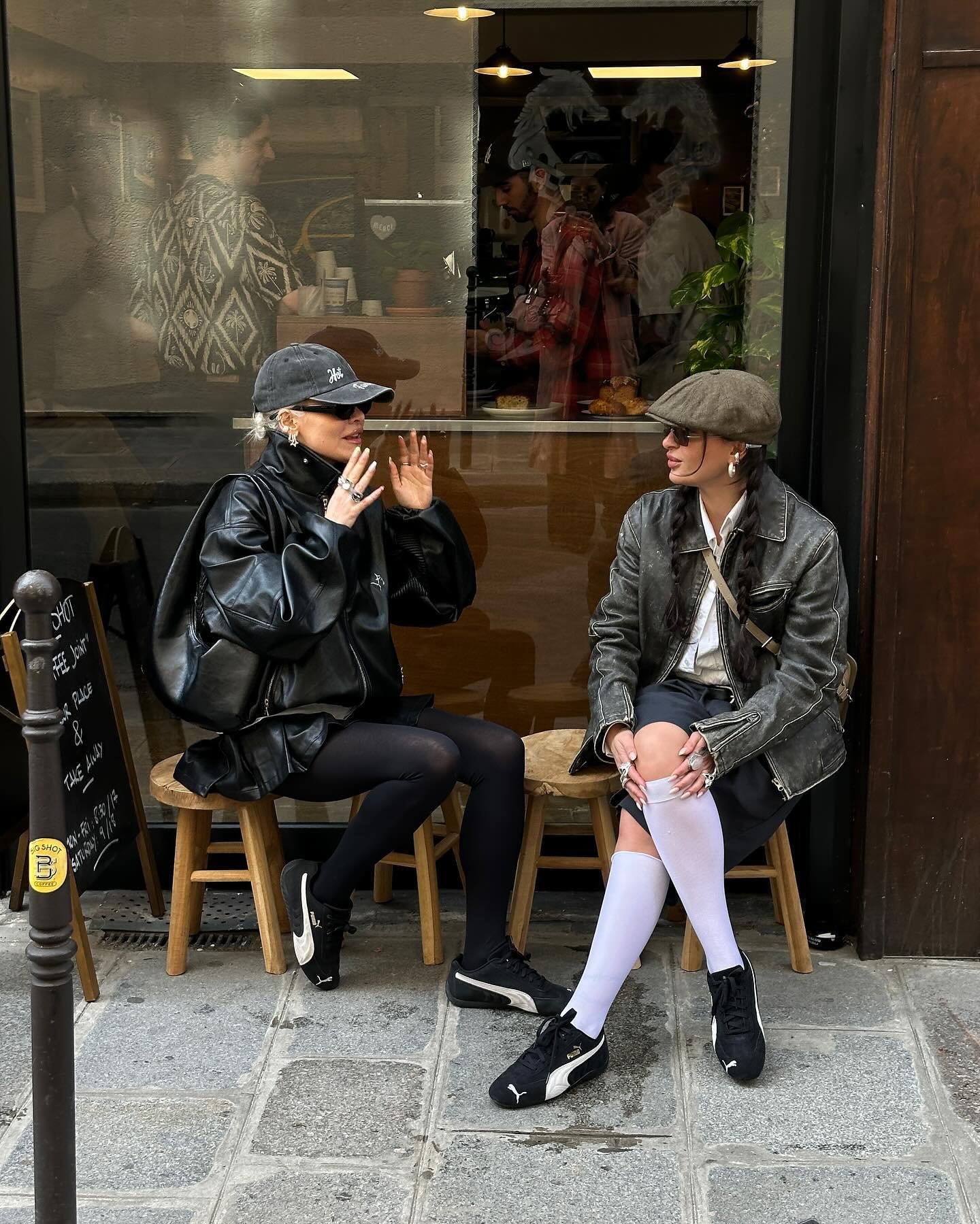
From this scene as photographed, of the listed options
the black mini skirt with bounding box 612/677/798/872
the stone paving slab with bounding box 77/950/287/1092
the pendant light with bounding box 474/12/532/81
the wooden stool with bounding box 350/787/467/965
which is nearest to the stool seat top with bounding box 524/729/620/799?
the black mini skirt with bounding box 612/677/798/872

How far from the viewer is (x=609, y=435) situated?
4.08 metres

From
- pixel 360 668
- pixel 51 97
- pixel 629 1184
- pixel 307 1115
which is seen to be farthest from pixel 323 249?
pixel 629 1184

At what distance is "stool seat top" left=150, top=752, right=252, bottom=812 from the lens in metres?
3.53

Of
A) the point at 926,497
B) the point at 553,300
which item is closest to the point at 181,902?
the point at 553,300

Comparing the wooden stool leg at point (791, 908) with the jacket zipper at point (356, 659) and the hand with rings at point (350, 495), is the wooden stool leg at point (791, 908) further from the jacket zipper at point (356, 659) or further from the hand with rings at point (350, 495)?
the hand with rings at point (350, 495)

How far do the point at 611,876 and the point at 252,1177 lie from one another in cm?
100

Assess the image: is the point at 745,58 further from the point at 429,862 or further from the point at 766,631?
the point at 429,862

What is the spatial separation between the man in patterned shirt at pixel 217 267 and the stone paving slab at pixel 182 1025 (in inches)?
65.2

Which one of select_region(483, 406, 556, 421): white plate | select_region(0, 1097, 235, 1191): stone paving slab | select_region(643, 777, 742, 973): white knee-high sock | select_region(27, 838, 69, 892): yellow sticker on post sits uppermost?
select_region(483, 406, 556, 421): white plate

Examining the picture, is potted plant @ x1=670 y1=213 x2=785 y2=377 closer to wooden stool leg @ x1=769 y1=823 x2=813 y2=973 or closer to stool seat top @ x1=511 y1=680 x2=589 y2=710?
stool seat top @ x1=511 y1=680 x2=589 y2=710

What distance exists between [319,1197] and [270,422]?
1.81 metres

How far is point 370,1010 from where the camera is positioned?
348 cm

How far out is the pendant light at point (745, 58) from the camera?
376 cm

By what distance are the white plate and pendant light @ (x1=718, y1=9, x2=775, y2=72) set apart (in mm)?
1032
